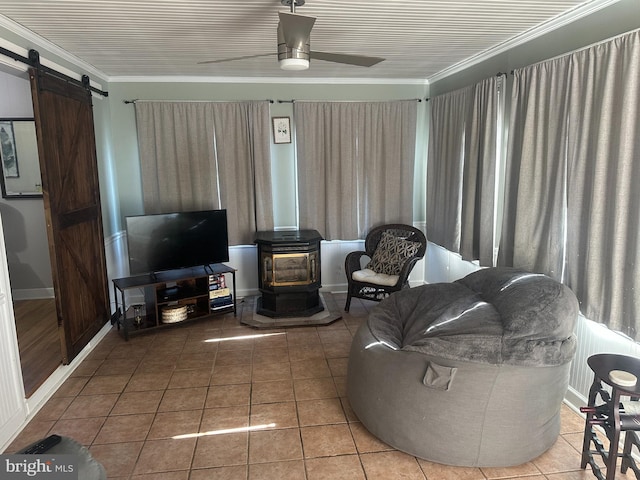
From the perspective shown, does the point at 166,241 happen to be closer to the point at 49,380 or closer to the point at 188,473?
the point at 49,380

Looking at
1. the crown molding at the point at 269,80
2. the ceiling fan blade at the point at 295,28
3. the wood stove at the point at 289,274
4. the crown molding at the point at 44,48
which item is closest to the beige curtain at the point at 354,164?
the crown molding at the point at 269,80

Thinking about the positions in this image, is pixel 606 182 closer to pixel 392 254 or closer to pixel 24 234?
pixel 392 254

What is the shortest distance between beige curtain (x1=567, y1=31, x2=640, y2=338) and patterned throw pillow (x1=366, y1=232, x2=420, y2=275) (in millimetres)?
1882

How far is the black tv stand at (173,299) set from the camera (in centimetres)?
412

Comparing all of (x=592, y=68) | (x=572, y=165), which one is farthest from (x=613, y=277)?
(x=592, y=68)

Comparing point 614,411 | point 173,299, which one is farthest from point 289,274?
point 614,411

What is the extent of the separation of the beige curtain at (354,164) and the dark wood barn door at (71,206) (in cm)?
216

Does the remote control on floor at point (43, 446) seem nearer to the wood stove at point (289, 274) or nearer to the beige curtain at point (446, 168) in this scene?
the wood stove at point (289, 274)

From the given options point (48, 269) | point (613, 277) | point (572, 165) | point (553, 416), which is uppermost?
point (572, 165)

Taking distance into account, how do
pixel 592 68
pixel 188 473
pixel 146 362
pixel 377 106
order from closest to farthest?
1. pixel 188 473
2. pixel 592 68
3. pixel 146 362
4. pixel 377 106

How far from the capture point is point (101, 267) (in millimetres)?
4137

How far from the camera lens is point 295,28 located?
213 cm

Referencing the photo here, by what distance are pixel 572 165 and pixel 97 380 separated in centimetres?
368

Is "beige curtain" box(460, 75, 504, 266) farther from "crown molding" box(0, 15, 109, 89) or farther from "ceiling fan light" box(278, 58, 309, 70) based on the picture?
"crown molding" box(0, 15, 109, 89)
